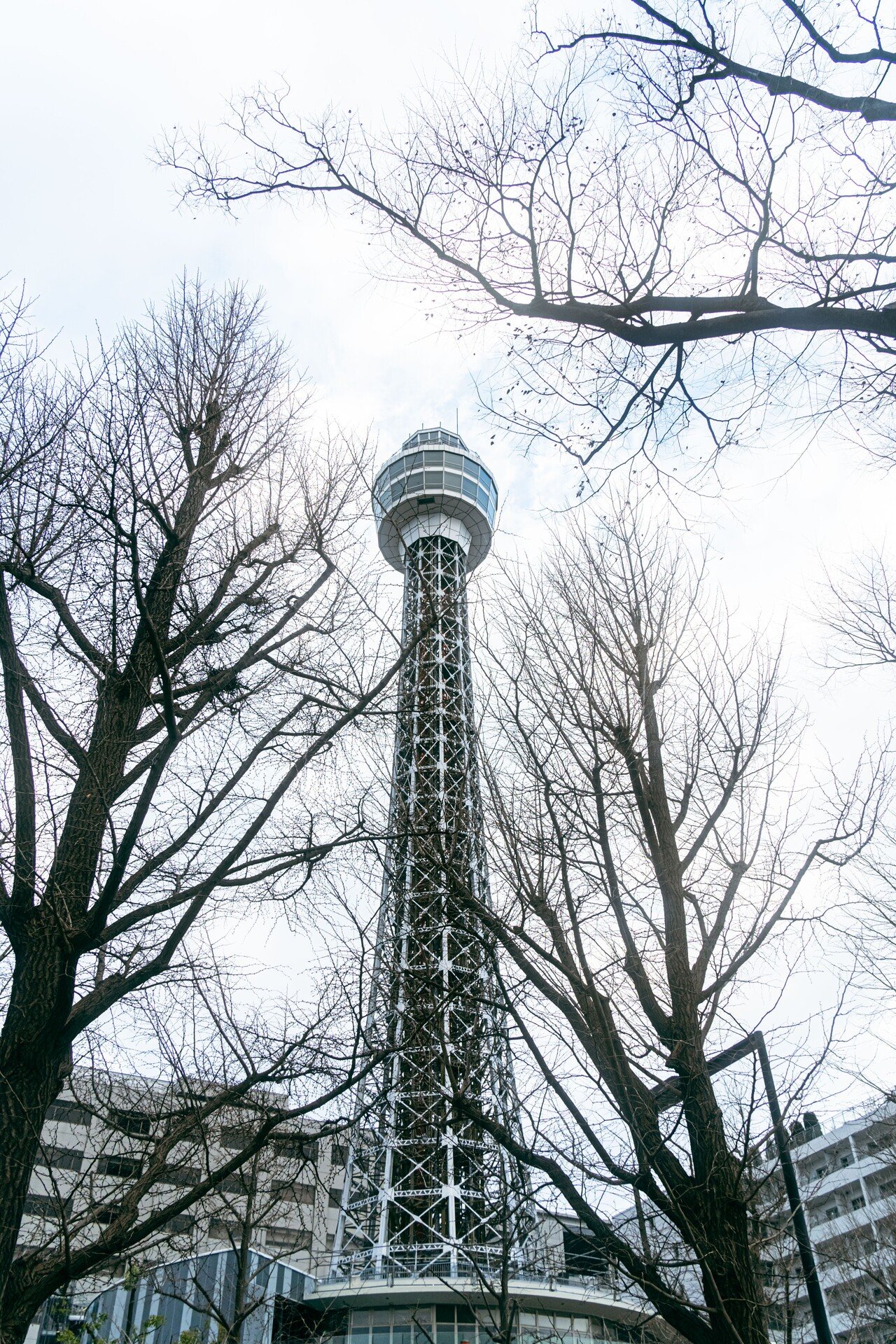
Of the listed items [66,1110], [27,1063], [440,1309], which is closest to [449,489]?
[440,1309]

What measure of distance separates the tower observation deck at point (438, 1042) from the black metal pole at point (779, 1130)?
92 centimetres

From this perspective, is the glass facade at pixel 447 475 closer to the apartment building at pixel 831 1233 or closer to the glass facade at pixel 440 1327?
the apartment building at pixel 831 1233

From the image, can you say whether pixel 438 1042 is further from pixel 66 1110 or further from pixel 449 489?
pixel 449 489

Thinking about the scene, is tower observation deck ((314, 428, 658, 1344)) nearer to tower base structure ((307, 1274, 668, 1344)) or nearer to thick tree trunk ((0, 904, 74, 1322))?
tower base structure ((307, 1274, 668, 1344))

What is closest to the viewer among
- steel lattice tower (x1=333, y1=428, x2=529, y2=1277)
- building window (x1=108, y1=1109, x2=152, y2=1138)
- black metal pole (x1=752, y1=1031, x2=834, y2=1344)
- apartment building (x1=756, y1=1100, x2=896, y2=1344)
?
building window (x1=108, y1=1109, x2=152, y2=1138)

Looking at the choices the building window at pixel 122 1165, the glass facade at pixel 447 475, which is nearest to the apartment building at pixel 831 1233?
the building window at pixel 122 1165

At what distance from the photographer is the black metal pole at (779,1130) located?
4996mm

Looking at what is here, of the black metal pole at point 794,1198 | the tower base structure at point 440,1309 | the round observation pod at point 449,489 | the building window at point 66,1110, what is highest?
the round observation pod at point 449,489

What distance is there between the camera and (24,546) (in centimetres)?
534

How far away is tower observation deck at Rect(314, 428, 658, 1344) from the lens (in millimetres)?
6312

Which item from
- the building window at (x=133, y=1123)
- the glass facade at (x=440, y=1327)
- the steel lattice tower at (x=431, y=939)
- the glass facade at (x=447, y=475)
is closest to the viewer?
the building window at (x=133, y=1123)

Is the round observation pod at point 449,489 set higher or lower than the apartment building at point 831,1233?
higher

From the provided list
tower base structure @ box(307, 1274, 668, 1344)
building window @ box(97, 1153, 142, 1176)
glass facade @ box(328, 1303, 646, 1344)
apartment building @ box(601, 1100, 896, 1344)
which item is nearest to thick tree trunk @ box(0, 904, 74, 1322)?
building window @ box(97, 1153, 142, 1176)

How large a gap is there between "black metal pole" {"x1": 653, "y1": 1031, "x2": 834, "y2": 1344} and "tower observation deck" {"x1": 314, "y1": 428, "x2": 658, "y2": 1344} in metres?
0.92
